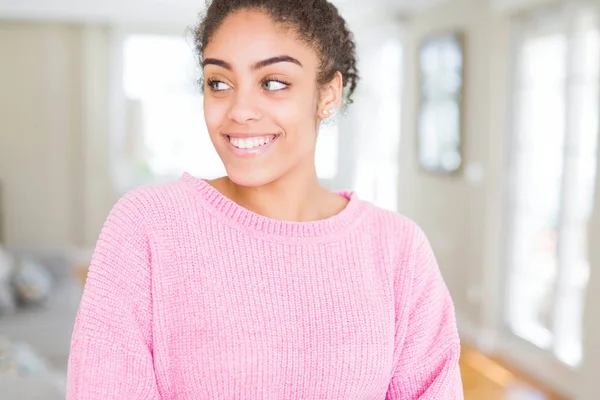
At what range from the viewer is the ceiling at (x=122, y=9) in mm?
5797

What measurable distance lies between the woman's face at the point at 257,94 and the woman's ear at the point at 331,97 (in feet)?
0.12

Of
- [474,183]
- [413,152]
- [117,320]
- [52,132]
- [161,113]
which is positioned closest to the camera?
[117,320]

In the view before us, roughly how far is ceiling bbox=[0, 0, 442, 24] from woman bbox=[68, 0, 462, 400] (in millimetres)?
4550

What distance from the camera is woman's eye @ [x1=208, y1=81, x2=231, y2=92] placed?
101 centimetres

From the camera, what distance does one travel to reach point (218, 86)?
1.02 m

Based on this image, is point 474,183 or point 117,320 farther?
point 474,183

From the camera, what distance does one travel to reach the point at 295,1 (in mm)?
1024

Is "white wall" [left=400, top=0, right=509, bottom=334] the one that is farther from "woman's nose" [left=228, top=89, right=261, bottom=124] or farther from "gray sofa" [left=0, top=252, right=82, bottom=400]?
"woman's nose" [left=228, top=89, right=261, bottom=124]

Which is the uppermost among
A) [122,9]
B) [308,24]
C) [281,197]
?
[122,9]

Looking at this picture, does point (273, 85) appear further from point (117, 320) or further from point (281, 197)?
point (117, 320)

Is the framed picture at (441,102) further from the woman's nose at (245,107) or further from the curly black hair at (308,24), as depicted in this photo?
the woman's nose at (245,107)

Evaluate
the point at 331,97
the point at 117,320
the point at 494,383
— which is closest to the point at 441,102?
the point at 494,383

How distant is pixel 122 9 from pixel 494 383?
14.7ft

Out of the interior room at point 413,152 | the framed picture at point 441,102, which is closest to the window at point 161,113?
the interior room at point 413,152
